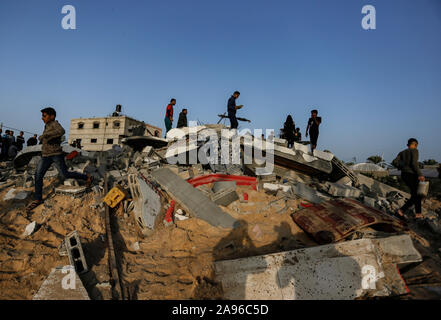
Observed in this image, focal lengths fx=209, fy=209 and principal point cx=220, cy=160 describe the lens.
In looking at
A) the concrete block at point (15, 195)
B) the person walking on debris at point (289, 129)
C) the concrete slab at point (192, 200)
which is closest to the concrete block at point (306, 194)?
the concrete slab at point (192, 200)

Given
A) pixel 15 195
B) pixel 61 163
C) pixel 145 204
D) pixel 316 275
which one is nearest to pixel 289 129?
pixel 145 204

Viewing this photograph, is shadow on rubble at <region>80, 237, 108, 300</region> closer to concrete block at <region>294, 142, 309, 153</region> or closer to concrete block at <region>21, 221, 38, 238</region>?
concrete block at <region>21, 221, 38, 238</region>

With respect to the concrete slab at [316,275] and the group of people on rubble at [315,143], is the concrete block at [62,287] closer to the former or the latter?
the concrete slab at [316,275]

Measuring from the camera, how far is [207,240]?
387cm

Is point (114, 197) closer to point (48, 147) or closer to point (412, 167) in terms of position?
point (48, 147)

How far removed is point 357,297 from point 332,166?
228 inches

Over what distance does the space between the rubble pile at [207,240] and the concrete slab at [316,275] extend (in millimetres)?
12

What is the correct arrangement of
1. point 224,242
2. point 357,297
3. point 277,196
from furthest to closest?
point 277,196 → point 224,242 → point 357,297

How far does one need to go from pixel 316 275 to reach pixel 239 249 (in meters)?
1.29

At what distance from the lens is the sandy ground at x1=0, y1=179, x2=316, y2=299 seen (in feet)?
8.93

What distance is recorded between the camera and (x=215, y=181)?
5.75 m

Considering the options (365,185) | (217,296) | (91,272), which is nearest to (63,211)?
(91,272)
